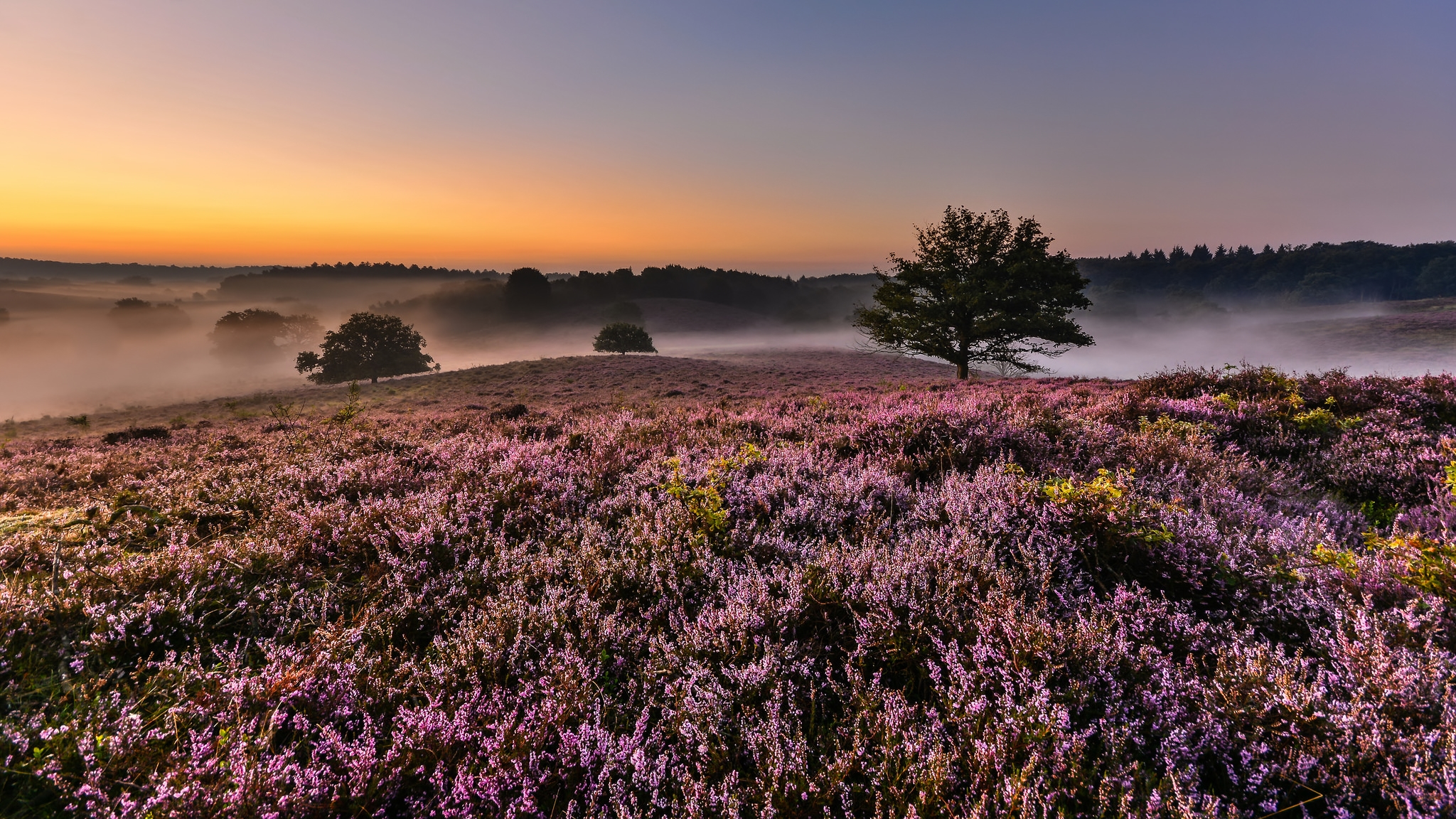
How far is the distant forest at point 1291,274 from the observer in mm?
108875

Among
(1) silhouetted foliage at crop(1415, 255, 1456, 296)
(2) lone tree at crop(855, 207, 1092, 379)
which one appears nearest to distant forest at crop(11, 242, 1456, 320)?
(1) silhouetted foliage at crop(1415, 255, 1456, 296)

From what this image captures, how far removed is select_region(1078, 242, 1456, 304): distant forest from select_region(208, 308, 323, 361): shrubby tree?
6614 inches

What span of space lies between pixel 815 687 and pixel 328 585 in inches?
110

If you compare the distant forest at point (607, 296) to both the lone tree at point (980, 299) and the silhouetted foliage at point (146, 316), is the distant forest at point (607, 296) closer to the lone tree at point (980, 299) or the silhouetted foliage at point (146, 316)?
the silhouetted foliage at point (146, 316)

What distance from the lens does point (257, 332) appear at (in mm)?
91000

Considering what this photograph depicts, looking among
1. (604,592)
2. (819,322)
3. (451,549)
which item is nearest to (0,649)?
(451,549)

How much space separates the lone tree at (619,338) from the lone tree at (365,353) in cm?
1760

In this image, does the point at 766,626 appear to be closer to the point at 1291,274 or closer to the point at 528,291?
the point at 528,291

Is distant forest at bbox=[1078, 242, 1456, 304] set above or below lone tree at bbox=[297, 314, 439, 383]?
above

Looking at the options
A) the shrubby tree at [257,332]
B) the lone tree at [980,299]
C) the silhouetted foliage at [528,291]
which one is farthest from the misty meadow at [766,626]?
the silhouetted foliage at [528,291]

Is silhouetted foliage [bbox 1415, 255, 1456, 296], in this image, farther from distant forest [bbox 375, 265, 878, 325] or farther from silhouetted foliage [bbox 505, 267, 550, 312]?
silhouetted foliage [bbox 505, 267, 550, 312]

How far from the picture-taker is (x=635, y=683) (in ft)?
7.39

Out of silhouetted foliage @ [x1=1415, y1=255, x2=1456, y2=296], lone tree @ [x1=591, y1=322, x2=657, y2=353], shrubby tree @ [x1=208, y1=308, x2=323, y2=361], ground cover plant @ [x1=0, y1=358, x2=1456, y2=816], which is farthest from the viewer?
silhouetted foliage @ [x1=1415, y1=255, x2=1456, y2=296]

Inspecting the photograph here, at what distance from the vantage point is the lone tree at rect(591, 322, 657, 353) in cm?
5941
